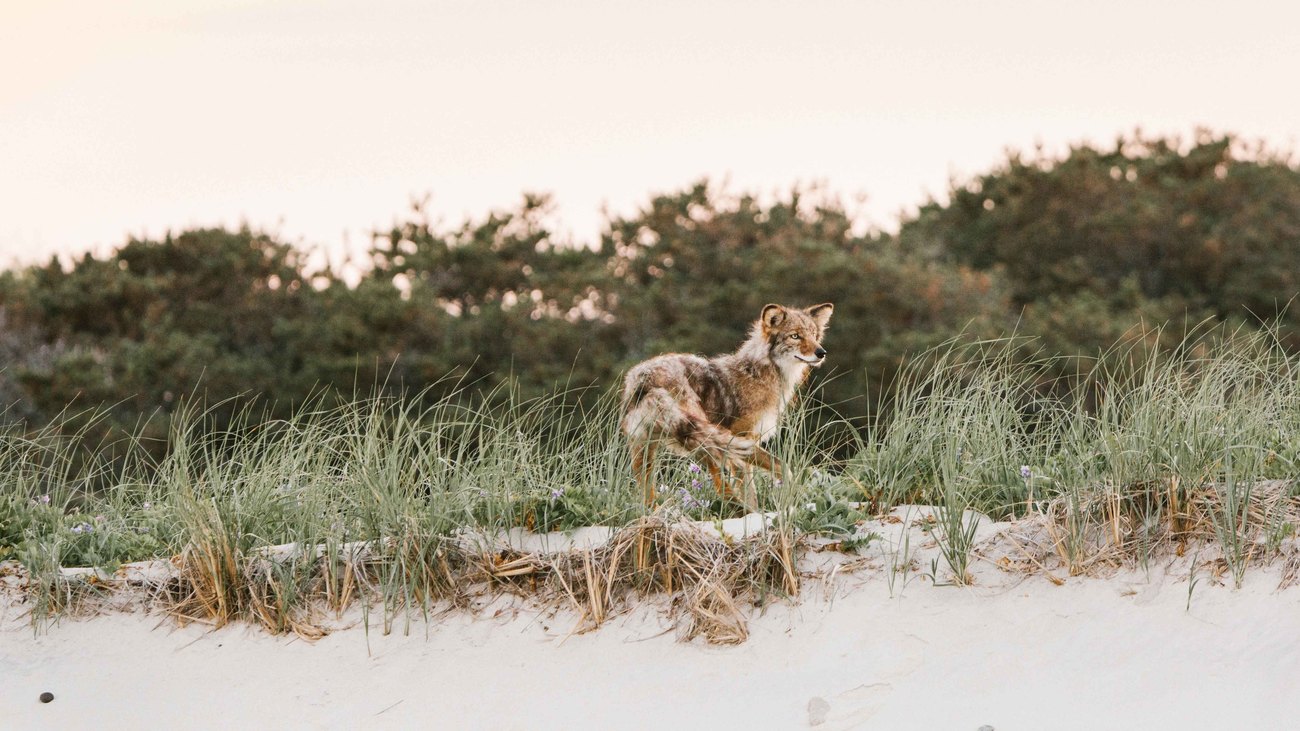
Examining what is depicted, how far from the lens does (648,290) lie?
2391 centimetres

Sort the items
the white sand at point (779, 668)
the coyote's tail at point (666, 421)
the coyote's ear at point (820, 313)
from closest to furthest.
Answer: the white sand at point (779, 668), the coyote's tail at point (666, 421), the coyote's ear at point (820, 313)

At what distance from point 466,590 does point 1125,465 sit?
9.61 feet

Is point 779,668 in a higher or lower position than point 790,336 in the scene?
lower

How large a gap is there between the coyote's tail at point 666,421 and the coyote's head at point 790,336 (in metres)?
1.08

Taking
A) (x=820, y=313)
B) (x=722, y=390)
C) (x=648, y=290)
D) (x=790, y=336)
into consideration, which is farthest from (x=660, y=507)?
(x=648, y=290)

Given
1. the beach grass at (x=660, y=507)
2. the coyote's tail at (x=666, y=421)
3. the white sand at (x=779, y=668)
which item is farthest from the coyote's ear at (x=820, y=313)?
the white sand at (x=779, y=668)

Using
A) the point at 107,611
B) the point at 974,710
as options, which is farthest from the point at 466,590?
the point at 974,710

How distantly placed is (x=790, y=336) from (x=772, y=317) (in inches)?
6.9

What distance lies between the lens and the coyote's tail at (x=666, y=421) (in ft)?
24.9

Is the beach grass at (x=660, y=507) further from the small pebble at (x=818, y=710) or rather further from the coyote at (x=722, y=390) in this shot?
the coyote at (x=722, y=390)

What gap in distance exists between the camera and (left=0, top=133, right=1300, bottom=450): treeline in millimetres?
21922

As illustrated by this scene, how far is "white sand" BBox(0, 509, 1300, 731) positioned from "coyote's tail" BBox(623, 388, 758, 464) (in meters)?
1.78

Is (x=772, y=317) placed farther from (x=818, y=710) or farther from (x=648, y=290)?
(x=648, y=290)

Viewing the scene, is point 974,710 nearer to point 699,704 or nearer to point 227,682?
point 699,704
